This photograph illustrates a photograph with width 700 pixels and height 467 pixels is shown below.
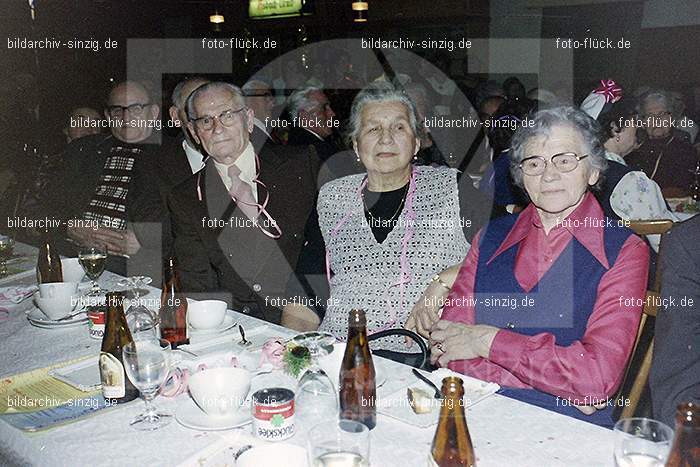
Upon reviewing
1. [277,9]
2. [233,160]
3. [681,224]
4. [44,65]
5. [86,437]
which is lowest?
[86,437]

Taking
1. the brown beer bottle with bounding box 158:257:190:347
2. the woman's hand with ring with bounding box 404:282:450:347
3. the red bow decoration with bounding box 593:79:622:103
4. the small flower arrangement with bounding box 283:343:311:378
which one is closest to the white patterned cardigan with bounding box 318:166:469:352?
the woman's hand with ring with bounding box 404:282:450:347

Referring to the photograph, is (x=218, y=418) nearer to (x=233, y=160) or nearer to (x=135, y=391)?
(x=135, y=391)

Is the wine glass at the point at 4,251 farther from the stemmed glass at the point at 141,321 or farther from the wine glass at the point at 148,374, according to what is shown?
the wine glass at the point at 148,374

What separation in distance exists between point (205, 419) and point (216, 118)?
172cm

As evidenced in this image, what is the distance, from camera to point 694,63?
8.28m

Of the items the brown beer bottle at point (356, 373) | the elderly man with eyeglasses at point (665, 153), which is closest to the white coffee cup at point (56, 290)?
the brown beer bottle at point (356, 373)

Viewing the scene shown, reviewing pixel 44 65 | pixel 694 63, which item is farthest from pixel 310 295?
pixel 694 63

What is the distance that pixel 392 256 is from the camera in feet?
8.14

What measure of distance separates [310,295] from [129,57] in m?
7.63

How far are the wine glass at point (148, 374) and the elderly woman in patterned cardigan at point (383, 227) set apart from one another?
105 centimetres

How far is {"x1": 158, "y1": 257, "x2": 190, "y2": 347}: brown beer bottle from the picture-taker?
6.36ft

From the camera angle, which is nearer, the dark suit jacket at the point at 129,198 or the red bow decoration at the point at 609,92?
the dark suit jacket at the point at 129,198

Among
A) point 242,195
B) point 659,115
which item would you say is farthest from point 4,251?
point 659,115

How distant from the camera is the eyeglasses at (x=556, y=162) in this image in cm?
196
